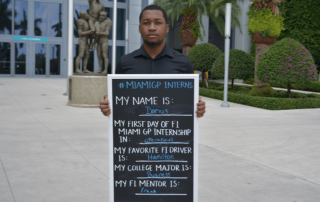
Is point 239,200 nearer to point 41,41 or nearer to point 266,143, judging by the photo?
→ point 266,143

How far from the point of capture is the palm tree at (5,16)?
2937 centimetres

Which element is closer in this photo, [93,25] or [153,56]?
[153,56]

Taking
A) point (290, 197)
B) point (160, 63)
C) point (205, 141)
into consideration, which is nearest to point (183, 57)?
point (160, 63)

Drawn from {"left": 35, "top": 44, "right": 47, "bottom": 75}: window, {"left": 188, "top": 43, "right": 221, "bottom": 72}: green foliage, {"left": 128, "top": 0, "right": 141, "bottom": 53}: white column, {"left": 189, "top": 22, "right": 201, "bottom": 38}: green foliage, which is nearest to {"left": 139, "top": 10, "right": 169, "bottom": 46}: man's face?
{"left": 188, "top": 43, "right": 221, "bottom": 72}: green foliage

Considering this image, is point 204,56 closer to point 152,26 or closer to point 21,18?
point 21,18

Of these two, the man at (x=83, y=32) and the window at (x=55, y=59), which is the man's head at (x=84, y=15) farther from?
the window at (x=55, y=59)

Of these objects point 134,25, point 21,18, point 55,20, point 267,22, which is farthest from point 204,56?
point 21,18

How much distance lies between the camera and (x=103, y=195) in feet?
13.7

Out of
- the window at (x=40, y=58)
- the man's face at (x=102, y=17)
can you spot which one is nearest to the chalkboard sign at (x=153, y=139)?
the man's face at (x=102, y=17)

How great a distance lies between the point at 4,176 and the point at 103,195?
1.42 meters

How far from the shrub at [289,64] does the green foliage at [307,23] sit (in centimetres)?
1376

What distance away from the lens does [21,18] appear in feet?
97.7

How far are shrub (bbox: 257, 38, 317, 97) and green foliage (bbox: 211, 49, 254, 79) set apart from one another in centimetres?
341

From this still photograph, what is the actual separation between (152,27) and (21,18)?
29.6 m
